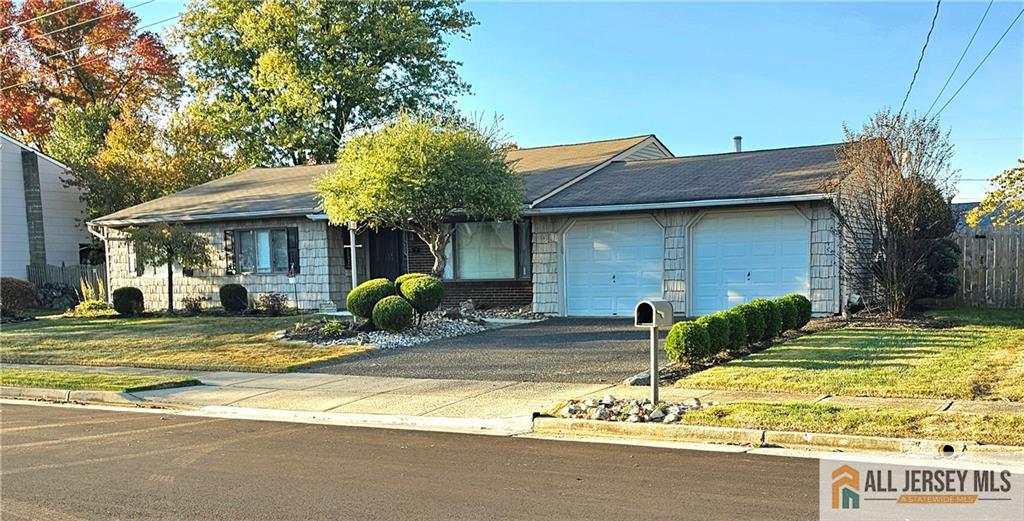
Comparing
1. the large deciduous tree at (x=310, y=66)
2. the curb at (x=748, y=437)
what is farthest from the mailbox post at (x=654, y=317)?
the large deciduous tree at (x=310, y=66)

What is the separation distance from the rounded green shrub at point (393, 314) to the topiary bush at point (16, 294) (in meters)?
16.0

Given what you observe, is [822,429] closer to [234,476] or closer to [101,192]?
[234,476]

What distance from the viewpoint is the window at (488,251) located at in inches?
840

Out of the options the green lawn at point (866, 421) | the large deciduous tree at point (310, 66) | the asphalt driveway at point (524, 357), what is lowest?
the asphalt driveway at point (524, 357)

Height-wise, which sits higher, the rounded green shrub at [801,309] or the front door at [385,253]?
the front door at [385,253]

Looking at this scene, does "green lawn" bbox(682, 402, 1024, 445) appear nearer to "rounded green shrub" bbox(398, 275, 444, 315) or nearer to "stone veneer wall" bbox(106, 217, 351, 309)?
"rounded green shrub" bbox(398, 275, 444, 315)

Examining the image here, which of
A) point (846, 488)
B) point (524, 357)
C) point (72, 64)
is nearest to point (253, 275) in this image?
point (524, 357)

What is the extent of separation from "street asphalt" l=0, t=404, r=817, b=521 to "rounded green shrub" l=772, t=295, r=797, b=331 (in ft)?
23.7

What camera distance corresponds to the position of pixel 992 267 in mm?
20109

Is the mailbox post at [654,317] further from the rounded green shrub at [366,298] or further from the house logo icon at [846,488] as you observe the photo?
the rounded green shrub at [366,298]

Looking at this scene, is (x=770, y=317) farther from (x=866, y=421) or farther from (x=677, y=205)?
(x=866, y=421)

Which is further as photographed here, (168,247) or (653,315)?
(168,247)

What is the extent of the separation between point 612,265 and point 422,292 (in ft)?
15.4

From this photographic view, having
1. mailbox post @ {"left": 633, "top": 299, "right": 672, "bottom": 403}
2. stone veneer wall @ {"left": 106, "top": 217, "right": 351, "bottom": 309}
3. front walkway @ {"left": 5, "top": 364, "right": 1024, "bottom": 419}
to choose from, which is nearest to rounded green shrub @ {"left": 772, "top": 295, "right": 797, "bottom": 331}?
front walkway @ {"left": 5, "top": 364, "right": 1024, "bottom": 419}
